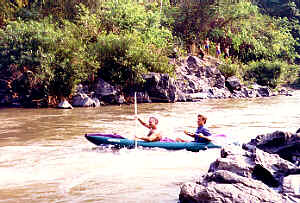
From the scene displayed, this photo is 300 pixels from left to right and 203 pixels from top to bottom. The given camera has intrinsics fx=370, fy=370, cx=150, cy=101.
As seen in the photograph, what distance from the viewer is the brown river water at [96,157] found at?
14.8 feet

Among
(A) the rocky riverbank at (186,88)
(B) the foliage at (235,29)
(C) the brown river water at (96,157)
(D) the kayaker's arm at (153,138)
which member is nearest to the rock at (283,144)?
(C) the brown river water at (96,157)

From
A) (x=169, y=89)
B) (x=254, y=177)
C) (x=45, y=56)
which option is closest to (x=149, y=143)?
(x=254, y=177)

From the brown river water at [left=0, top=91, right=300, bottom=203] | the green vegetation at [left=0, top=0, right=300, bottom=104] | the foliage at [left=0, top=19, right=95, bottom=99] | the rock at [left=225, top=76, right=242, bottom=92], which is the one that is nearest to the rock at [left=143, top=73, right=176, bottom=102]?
the green vegetation at [left=0, top=0, right=300, bottom=104]

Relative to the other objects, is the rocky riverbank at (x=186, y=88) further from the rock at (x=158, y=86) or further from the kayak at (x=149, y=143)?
the kayak at (x=149, y=143)

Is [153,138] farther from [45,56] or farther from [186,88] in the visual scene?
[186,88]

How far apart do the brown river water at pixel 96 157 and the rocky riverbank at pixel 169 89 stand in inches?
73.7

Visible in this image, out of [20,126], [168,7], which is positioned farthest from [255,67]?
[20,126]

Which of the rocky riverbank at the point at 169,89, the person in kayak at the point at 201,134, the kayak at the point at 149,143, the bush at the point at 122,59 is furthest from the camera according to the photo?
the bush at the point at 122,59

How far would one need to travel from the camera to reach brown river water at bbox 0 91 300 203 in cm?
450

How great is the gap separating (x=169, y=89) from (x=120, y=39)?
122 inches

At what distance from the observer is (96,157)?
21.5ft

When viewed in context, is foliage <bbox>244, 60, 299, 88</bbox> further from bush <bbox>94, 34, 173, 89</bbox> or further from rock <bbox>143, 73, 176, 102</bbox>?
bush <bbox>94, 34, 173, 89</bbox>

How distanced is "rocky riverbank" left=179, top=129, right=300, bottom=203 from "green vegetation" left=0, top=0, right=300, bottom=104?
10463 mm

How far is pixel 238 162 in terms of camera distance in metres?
4.29
